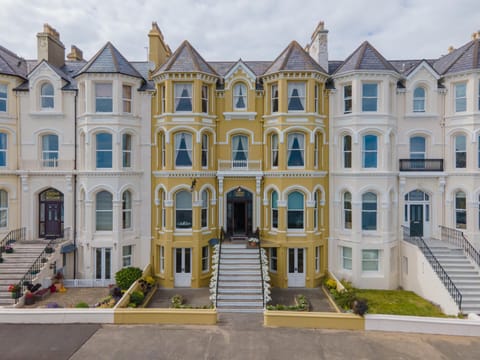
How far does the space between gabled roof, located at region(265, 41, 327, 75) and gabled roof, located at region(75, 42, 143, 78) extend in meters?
8.65

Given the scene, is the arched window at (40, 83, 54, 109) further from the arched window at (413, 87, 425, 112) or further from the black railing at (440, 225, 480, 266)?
the black railing at (440, 225, 480, 266)

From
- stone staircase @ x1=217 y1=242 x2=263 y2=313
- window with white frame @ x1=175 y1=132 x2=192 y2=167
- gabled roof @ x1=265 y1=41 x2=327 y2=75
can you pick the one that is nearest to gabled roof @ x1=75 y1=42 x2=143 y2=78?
window with white frame @ x1=175 y1=132 x2=192 y2=167

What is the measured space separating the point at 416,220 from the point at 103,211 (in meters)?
19.4

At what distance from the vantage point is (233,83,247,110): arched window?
63.1 feet

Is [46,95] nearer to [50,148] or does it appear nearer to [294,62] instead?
[50,148]

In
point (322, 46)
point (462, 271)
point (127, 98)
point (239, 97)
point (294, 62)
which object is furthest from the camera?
point (322, 46)

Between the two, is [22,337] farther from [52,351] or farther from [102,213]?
[102,213]

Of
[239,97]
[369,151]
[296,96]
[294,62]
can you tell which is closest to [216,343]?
[369,151]

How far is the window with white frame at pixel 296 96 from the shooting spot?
1823 centimetres

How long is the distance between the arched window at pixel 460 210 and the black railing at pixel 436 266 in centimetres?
240

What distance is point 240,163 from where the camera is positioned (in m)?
19.2

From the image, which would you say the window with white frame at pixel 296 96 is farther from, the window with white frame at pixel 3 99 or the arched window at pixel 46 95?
the window with white frame at pixel 3 99

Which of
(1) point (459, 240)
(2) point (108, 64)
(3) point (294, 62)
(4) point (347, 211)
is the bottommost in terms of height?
(1) point (459, 240)

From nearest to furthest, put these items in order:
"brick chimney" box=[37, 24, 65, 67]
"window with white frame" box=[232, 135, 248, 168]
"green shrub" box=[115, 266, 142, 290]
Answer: "green shrub" box=[115, 266, 142, 290] → "window with white frame" box=[232, 135, 248, 168] → "brick chimney" box=[37, 24, 65, 67]
